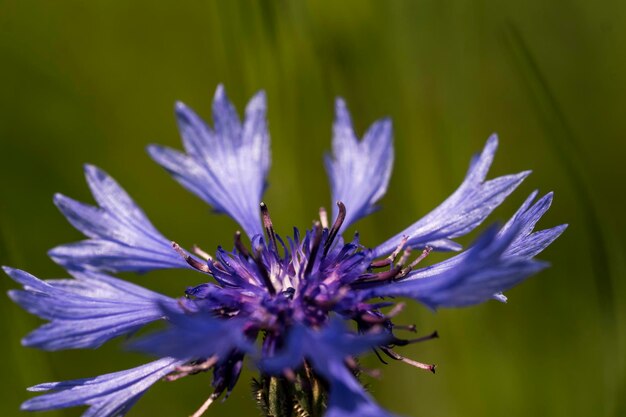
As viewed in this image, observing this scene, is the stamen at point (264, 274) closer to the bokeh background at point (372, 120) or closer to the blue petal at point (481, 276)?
the blue petal at point (481, 276)

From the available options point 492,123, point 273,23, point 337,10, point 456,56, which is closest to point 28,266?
point 273,23

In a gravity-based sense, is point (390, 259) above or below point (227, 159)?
below

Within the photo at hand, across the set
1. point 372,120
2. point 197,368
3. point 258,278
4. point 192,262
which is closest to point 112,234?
point 192,262

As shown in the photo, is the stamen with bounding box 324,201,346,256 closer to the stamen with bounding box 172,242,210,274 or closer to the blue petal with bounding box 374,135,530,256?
the blue petal with bounding box 374,135,530,256

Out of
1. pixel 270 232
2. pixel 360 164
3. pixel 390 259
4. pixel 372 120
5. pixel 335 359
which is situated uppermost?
pixel 372 120

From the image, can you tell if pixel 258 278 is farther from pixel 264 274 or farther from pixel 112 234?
pixel 112 234

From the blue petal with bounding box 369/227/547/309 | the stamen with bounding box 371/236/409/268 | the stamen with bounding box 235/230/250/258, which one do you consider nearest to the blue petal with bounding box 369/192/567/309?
the blue petal with bounding box 369/227/547/309
